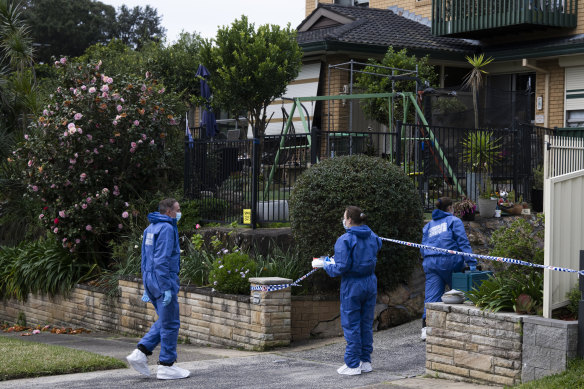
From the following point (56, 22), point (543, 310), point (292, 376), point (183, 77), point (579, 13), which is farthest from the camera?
point (56, 22)

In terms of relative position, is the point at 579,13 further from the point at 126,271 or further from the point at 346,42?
the point at 126,271

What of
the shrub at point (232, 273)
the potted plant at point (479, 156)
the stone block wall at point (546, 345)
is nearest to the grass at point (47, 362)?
the shrub at point (232, 273)

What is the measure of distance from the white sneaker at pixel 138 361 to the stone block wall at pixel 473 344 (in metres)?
2.82

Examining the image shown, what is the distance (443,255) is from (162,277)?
11.1 ft

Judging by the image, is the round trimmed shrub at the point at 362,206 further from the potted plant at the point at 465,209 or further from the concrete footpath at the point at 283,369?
the potted plant at the point at 465,209

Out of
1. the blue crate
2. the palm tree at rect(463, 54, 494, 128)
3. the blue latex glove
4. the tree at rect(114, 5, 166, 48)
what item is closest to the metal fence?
the palm tree at rect(463, 54, 494, 128)

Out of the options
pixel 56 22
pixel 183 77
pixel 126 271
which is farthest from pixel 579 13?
pixel 56 22

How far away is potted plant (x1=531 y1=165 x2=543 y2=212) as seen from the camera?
13.6 meters

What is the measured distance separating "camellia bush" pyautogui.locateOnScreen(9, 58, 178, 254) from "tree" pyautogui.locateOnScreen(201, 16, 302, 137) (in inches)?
114

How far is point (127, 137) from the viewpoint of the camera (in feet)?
43.3

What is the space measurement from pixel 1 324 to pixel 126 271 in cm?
374

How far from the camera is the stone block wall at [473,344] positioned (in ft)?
22.5

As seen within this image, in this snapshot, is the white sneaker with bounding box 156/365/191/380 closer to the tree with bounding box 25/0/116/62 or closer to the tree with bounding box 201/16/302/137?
the tree with bounding box 201/16/302/137

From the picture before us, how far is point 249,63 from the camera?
16234mm
